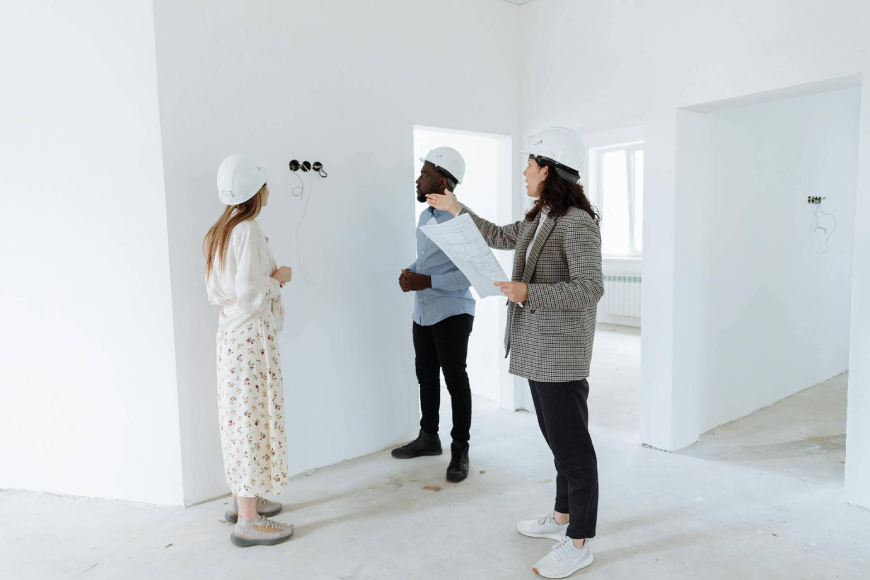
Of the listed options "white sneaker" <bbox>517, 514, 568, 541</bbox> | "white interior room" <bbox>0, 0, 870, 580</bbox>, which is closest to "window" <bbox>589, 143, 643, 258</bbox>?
"white interior room" <bbox>0, 0, 870, 580</bbox>

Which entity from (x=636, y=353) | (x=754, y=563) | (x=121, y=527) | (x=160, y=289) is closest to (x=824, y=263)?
(x=636, y=353)

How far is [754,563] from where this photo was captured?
2.11 metres

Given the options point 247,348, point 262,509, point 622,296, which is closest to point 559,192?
point 247,348

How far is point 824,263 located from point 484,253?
3654 mm

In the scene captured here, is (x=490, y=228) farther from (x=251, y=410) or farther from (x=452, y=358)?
(x=251, y=410)

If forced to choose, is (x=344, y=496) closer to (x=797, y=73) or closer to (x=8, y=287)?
(x=8, y=287)

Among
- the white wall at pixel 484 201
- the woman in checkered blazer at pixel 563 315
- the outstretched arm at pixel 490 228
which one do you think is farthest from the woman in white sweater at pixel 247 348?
the white wall at pixel 484 201

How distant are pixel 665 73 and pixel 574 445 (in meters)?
2.09

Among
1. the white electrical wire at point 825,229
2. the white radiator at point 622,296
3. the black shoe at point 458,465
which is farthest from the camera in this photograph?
the white radiator at point 622,296

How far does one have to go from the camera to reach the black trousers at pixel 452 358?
296 centimetres

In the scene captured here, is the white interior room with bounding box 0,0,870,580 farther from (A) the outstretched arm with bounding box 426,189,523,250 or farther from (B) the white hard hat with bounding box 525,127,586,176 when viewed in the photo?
(B) the white hard hat with bounding box 525,127,586,176

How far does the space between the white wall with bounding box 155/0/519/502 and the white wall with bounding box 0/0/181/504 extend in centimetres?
11

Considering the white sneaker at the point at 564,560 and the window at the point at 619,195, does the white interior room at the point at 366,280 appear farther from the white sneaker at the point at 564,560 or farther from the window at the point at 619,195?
the window at the point at 619,195

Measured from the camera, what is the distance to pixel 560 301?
190 centimetres
